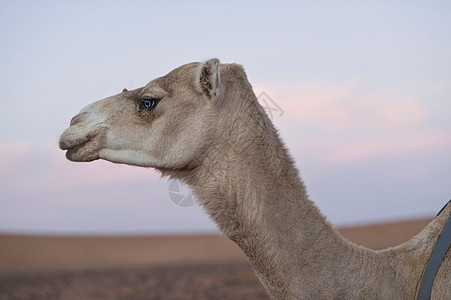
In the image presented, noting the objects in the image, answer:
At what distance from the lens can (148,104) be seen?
4238mm

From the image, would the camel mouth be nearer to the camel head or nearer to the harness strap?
the camel head

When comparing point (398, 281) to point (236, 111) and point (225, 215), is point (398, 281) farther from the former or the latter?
point (236, 111)

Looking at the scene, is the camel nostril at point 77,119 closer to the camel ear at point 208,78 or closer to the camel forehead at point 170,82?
the camel forehead at point 170,82

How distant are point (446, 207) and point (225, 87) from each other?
1.83 m

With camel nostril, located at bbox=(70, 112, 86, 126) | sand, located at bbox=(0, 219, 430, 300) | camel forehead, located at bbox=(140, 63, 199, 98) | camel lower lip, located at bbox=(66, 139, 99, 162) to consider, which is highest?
Answer: camel forehead, located at bbox=(140, 63, 199, 98)

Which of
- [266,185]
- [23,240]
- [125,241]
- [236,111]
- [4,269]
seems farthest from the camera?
[125,241]

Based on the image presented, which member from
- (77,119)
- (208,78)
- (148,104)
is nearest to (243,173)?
(208,78)

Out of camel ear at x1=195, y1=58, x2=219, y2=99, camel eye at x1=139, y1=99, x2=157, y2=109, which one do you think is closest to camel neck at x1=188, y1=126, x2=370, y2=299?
camel ear at x1=195, y1=58, x2=219, y2=99

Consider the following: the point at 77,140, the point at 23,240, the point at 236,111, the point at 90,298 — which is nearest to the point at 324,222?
the point at 236,111

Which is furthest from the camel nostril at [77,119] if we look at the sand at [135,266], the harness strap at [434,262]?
the sand at [135,266]

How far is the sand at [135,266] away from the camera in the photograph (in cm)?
1927

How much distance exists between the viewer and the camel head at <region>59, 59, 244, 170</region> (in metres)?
4.04

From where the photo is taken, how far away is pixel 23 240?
43.4 meters

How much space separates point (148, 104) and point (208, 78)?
50 centimetres
